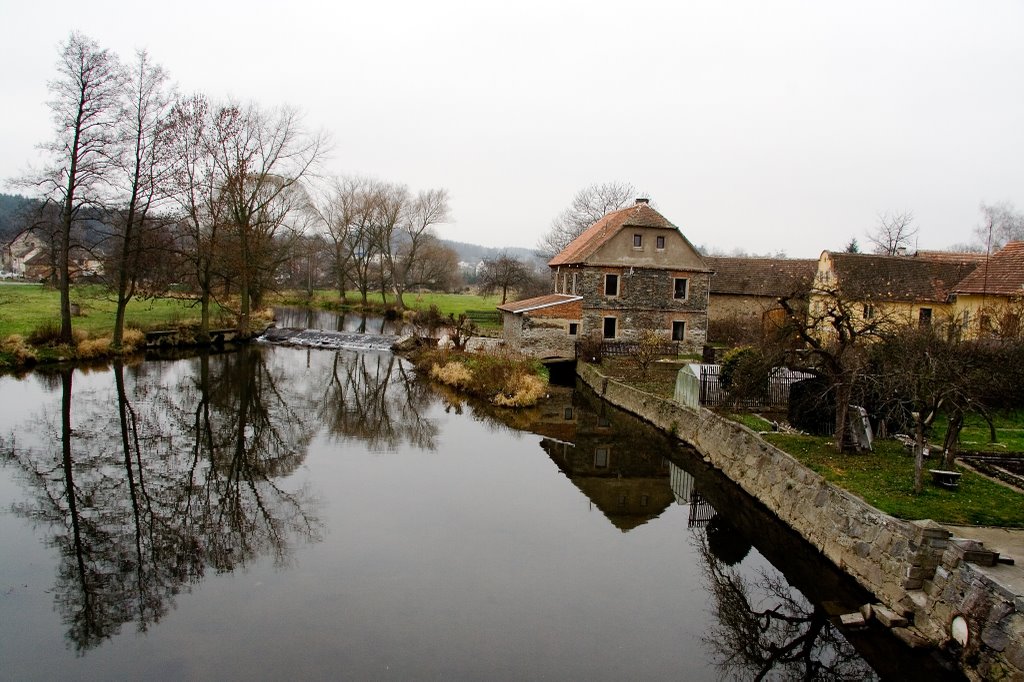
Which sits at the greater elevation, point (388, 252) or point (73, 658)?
point (388, 252)

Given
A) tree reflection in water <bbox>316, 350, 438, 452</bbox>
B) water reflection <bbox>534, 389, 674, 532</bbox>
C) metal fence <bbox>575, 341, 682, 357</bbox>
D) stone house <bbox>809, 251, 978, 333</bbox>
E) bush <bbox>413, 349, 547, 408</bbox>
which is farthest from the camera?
stone house <bbox>809, 251, 978, 333</bbox>

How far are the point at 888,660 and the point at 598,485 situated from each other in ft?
24.5

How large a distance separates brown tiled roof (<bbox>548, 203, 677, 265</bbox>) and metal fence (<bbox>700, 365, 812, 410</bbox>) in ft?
43.9

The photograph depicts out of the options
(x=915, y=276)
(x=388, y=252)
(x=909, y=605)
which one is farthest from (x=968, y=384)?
(x=388, y=252)

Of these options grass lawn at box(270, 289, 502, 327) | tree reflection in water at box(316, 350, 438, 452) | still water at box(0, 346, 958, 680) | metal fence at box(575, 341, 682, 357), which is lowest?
still water at box(0, 346, 958, 680)

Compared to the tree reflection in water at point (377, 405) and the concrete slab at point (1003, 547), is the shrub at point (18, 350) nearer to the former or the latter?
the tree reflection in water at point (377, 405)

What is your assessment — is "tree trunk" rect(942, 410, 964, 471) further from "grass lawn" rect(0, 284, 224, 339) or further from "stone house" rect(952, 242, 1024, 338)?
"grass lawn" rect(0, 284, 224, 339)

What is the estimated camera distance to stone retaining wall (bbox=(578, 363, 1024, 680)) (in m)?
7.58

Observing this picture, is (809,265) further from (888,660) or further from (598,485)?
(888,660)

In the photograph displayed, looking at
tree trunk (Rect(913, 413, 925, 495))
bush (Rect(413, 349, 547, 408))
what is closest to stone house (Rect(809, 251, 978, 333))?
bush (Rect(413, 349, 547, 408))

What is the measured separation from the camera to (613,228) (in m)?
32.3

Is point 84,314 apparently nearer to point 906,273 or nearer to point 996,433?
point 996,433

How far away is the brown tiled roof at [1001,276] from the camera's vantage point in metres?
22.9

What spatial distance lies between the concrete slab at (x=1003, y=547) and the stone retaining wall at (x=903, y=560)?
27 centimetres
